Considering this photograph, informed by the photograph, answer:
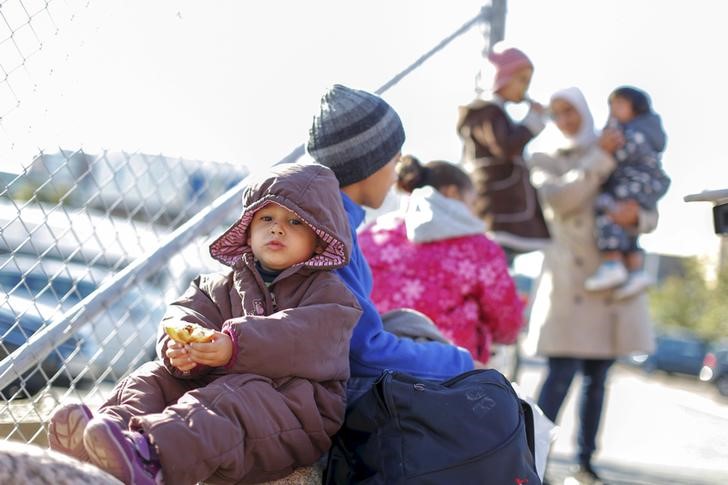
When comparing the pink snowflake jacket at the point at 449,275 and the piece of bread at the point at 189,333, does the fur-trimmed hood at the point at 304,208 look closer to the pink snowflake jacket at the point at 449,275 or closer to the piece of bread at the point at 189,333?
the piece of bread at the point at 189,333

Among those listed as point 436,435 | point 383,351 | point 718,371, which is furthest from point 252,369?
point 718,371

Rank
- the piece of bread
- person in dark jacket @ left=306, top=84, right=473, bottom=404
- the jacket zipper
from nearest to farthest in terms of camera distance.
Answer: the piece of bread → the jacket zipper → person in dark jacket @ left=306, top=84, right=473, bottom=404

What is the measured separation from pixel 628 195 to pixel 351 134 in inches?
110

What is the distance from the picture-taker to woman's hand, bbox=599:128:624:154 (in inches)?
247

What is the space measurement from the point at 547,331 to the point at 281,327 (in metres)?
3.73

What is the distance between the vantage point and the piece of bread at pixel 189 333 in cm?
275

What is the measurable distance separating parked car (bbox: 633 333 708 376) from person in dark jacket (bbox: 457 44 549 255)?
37118 mm

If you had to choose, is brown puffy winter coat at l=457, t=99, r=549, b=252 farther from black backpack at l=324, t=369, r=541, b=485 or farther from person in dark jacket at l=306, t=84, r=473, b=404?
black backpack at l=324, t=369, r=541, b=485

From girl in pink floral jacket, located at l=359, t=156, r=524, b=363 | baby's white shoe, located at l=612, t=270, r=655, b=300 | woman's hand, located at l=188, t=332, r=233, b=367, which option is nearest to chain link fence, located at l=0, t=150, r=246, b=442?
girl in pink floral jacket, located at l=359, t=156, r=524, b=363

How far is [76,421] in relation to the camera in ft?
8.28

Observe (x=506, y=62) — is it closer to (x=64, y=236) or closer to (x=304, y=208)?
(x=64, y=236)

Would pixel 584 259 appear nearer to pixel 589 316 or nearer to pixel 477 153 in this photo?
pixel 589 316

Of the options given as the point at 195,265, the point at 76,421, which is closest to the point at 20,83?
the point at 76,421

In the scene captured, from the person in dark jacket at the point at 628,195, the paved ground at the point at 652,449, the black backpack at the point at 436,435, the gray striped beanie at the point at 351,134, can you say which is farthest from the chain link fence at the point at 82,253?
the paved ground at the point at 652,449
